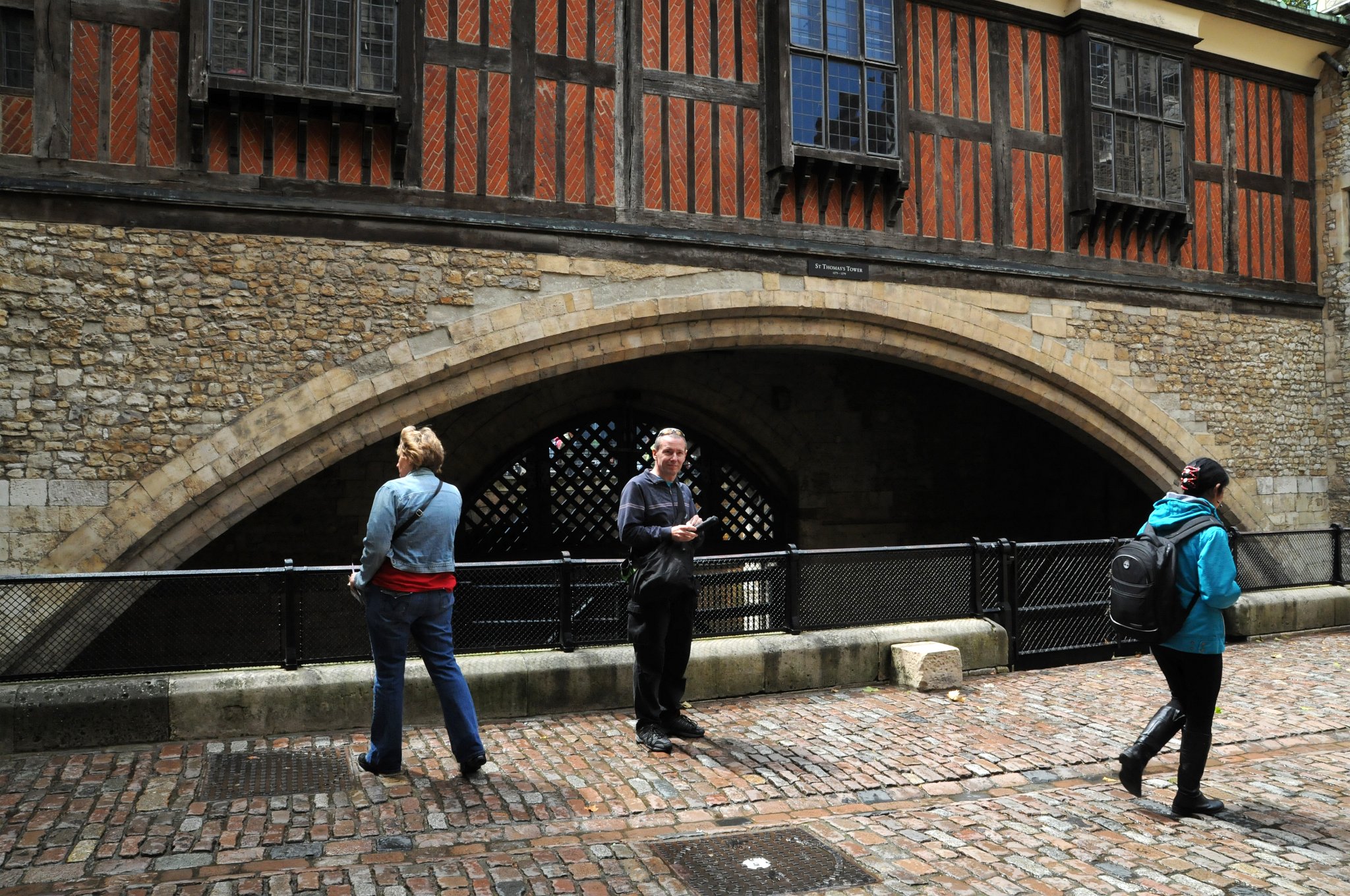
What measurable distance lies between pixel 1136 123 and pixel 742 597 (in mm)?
8182

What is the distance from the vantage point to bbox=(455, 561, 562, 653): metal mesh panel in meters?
5.96

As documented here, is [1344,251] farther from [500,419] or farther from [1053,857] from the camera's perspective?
[1053,857]

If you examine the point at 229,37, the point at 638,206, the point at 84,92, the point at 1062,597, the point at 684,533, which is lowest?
the point at 1062,597

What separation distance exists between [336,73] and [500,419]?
16.3 ft

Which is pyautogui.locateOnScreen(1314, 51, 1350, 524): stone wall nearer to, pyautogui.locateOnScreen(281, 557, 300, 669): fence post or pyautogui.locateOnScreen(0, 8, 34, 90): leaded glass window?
pyautogui.locateOnScreen(281, 557, 300, 669): fence post

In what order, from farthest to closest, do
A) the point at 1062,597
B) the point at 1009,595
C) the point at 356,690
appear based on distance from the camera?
the point at 1062,597
the point at 1009,595
the point at 356,690

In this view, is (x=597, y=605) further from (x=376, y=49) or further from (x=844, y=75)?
(x=844, y=75)

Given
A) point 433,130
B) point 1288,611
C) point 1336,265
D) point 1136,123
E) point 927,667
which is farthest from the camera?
point 1336,265

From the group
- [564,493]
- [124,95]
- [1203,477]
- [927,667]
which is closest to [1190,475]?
[1203,477]

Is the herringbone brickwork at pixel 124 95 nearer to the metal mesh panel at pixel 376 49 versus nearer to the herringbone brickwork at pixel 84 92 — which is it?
the herringbone brickwork at pixel 84 92

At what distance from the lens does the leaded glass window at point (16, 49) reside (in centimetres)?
746

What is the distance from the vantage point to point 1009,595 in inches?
299

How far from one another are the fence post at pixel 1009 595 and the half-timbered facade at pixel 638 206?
3.28 metres

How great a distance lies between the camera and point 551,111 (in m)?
8.98
